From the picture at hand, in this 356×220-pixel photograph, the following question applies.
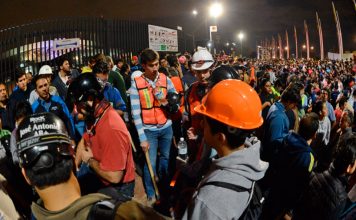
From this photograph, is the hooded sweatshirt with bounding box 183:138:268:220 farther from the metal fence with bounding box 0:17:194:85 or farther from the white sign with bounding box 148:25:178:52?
the white sign with bounding box 148:25:178:52

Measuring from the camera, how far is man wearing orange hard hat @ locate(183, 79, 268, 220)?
169cm

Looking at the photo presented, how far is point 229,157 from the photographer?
1858 millimetres

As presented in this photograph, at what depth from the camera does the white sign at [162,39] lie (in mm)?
15827

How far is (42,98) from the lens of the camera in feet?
18.2

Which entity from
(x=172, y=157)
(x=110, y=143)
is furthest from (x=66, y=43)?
(x=110, y=143)

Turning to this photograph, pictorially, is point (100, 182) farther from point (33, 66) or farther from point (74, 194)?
point (33, 66)

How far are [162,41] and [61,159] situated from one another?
15699 mm

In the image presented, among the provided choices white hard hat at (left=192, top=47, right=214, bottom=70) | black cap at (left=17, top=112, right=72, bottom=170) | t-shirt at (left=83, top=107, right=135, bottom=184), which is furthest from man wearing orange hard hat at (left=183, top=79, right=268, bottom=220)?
white hard hat at (left=192, top=47, right=214, bottom=70)

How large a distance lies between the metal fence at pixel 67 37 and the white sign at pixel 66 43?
15cm

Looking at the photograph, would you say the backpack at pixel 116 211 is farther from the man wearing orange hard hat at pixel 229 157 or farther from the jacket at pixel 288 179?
the jacket at pixel 288 179

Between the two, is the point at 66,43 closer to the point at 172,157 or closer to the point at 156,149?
the point at 172,157

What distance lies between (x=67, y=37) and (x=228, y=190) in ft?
36.0

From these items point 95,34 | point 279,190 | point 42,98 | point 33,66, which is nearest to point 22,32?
point 33,66

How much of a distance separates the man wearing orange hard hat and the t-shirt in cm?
102
